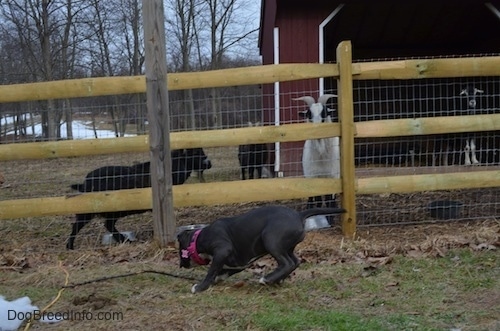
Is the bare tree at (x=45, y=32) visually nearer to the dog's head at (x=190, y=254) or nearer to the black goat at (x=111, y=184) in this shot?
the black goat at (x=111, y=184)

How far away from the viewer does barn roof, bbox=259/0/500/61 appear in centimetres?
1088

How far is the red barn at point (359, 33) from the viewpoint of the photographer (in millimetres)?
10445

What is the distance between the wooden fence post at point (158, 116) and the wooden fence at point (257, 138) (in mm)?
219

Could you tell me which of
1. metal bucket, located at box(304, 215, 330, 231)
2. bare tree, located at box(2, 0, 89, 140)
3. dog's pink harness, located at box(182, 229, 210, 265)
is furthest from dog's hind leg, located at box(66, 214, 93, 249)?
bare tree, located at box(2, 0, 89, 140)

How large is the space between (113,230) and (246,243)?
8.41 ft

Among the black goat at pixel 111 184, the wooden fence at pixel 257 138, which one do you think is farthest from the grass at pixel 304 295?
the black goat at pixel 111 184

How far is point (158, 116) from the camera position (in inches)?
203

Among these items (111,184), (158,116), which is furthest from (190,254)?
(111,184)

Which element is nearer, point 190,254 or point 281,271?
point 281,271

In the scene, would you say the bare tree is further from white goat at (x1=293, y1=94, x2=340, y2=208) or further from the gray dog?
the gray dog

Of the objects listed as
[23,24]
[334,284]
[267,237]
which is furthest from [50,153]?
[23,24]

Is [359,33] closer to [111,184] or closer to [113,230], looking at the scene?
[111,184]

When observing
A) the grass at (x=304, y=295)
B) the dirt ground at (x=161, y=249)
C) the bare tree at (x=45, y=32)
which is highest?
the bare tree at (x=45, y=32)

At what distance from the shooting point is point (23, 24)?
80.9 feet
